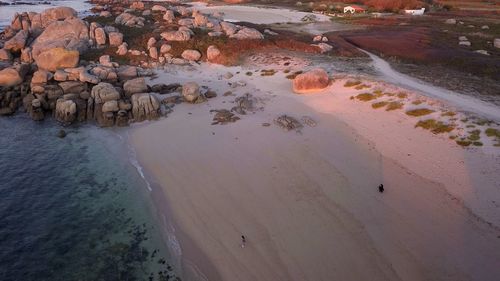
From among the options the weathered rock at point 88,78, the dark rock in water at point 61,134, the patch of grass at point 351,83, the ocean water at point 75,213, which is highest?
the weathered rock at point 88,78

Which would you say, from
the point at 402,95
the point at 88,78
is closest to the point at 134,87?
the point at 88,78

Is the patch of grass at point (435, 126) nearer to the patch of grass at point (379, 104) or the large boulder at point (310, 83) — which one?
the patch of grass at point (379, 104)

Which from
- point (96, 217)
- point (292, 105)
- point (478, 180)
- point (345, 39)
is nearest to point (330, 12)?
point (345, 39)

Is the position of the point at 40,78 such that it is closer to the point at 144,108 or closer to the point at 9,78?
the point at 9,78

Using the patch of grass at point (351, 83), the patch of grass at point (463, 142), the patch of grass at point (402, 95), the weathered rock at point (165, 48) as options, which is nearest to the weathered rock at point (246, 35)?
the weathered rock at point (165, 48)

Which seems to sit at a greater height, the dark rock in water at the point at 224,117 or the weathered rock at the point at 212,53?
the weathered rock at the point at 212,53

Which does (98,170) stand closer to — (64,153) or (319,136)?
(64,153)

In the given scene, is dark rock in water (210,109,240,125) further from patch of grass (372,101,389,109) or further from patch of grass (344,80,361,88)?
patch of grass (344,80,361,88)
